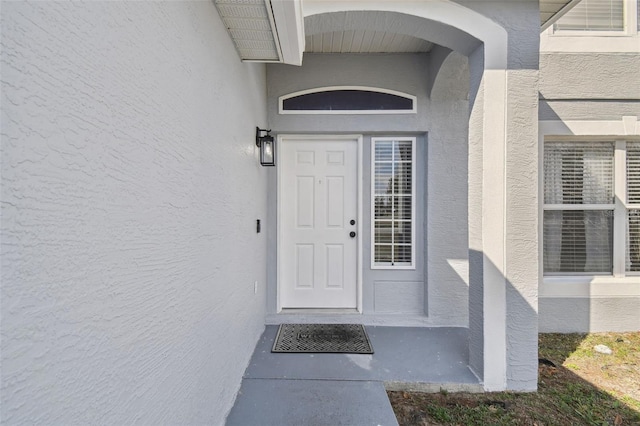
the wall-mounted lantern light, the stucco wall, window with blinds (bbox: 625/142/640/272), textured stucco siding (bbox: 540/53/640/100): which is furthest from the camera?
window with blinds (bbox: 625/142/640/272)

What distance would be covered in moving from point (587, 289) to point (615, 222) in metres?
0.85

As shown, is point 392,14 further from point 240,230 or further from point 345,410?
point 345,410

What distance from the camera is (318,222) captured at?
366 cm

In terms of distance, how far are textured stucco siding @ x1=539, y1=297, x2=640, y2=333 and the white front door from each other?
231cm

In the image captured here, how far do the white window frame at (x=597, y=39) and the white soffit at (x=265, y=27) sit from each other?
3.15m

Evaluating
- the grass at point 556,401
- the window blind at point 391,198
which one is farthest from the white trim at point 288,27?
the grass at point 556,401

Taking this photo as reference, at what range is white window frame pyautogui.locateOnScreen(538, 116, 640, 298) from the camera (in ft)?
11.2

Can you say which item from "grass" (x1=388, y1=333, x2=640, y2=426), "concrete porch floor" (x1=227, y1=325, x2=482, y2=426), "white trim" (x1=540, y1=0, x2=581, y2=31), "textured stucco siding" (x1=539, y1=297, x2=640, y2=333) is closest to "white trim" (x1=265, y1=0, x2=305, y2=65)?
"white trim" (x1=540, y1=0, x2=581, y2=31)

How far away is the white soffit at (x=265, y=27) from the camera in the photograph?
1610 millimetres

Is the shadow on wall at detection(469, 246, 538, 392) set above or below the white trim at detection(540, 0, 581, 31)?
below

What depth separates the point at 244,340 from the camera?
2443mm

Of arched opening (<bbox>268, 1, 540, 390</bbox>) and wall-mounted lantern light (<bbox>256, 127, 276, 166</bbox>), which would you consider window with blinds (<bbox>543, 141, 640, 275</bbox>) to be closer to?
→ arched opening (<bbox>268, 1, 540, 390</bbox>)

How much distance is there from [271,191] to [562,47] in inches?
144

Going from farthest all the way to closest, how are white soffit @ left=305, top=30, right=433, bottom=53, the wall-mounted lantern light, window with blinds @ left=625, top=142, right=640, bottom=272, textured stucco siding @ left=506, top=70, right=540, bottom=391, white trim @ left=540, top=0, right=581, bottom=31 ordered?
window with blinds @ left=625, top=142, right=640, bottom=272 → white soffit @ left=305, top=30, right=433, bottom=53 → the wall-mounted lantern light → white trim @ left=540, top=0, right=581, bottom=31 → textured stucco siding @ left=506, top=70, right=540, bottom=391
